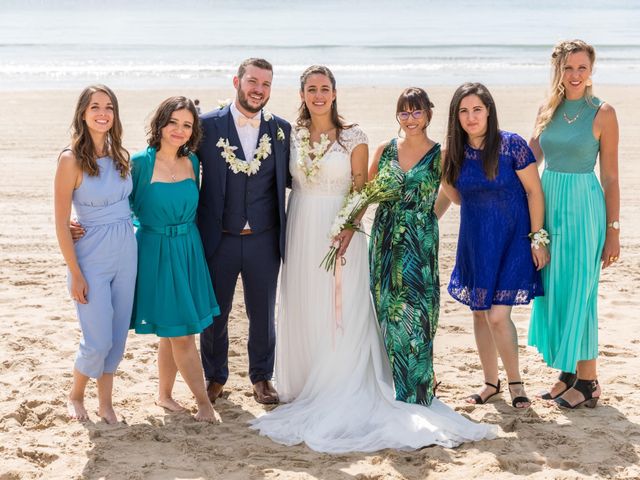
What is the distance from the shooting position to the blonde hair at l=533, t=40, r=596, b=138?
5.85m

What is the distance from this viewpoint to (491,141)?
18.6 feet

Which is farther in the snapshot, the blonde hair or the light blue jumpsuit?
the blonde hair

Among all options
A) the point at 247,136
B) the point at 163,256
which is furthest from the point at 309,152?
the point at 163,256

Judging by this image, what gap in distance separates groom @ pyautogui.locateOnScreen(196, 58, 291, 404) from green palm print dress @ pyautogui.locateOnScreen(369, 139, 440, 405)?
740 millimetres

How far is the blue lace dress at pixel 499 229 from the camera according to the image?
5.70m

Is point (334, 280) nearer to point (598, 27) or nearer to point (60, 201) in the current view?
point (60, 201)

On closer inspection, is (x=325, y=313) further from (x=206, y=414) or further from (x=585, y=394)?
(x=585, y=394)

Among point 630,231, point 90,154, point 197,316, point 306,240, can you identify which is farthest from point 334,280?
point 630,231

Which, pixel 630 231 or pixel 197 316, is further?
pixel 630 231

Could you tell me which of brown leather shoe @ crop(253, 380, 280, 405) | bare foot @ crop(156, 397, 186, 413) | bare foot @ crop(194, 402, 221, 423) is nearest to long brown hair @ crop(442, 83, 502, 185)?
brown leather shoe @ crop(253, 380, 280, 405)

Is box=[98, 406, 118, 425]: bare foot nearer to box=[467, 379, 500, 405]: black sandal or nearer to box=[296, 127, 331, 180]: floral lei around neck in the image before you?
box=[296, 127, 331, 180]: floral lei around neck

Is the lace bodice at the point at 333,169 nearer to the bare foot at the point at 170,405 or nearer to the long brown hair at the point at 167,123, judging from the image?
the long brown hair at the point at 167,123

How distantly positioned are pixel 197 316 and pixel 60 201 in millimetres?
1116

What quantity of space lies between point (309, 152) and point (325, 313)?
1.09 m
